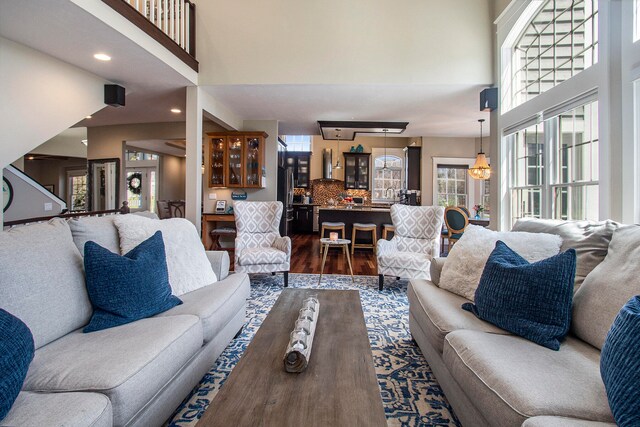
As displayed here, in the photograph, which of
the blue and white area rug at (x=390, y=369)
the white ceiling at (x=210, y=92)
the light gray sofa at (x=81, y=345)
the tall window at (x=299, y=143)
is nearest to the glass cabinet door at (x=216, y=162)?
the white ceiling at (x=210, y=92)

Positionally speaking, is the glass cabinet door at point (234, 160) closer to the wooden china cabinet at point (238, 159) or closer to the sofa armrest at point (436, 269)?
the wooden china cabinet at point (238, 159)

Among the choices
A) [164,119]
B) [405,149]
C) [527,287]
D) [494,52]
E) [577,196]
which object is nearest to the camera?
[527,287]

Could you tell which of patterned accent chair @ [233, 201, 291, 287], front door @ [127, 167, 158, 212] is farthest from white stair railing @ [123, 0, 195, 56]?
front door @ [127, 167, 158, 212]

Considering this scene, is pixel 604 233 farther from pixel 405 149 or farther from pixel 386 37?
pixel 405 149

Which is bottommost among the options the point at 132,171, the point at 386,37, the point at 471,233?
the point at 471,233

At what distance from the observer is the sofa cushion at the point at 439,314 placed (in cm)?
161

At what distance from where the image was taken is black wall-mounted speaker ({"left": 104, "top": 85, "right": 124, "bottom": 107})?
4.15 m

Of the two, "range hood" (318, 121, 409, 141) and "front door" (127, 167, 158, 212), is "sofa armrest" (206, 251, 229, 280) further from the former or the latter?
"front door" (127, 167, 158, 212)

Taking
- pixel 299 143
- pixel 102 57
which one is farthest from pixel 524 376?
pixel 299 143

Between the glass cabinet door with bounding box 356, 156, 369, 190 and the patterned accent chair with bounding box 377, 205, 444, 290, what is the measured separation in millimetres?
5449

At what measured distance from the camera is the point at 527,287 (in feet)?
4.84

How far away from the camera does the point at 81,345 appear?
4.30ft

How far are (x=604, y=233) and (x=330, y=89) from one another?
3.63m

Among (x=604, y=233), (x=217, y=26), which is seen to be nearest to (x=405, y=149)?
(x=217, y=26)
